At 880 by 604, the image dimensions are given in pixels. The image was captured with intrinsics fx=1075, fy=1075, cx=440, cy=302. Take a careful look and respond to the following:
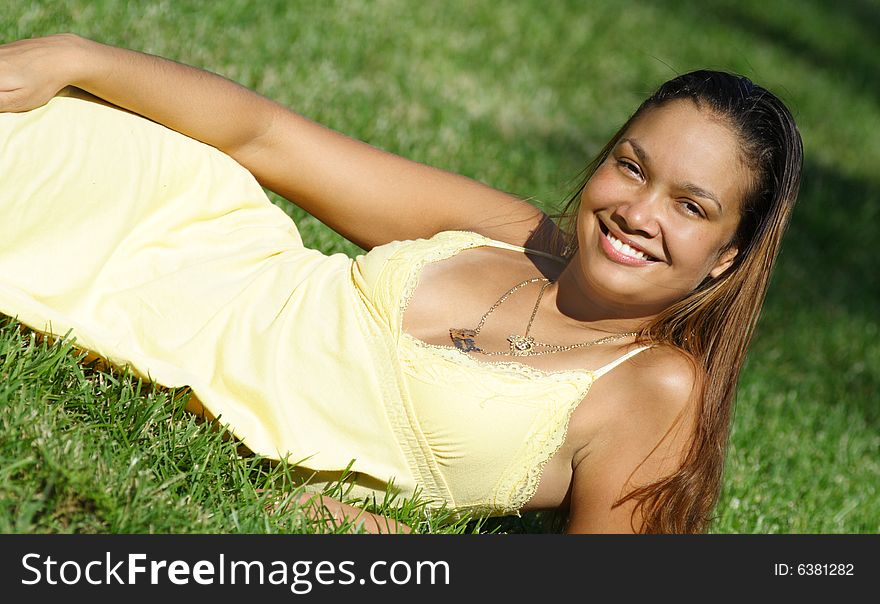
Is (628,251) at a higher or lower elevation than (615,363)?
higher

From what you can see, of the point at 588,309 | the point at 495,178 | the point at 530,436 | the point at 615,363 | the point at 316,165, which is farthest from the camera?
the point at 495,178

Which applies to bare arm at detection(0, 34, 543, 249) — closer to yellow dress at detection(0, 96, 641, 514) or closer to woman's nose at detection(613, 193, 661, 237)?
yellow dress at detection(0, 96, 641, 514)

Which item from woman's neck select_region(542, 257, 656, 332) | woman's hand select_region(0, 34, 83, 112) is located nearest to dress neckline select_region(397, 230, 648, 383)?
woman's neck select_region(542, 257, 656, 332)

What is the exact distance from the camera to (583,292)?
3.41 m

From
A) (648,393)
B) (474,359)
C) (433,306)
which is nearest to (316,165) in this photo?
(433,306)

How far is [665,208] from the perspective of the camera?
3.10 meters

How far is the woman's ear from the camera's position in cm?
323

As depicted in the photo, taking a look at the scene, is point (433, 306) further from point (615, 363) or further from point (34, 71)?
point (34, 71)

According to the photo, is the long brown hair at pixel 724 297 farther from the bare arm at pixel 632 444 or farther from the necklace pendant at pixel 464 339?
the necklace pendant at pixel 464 339

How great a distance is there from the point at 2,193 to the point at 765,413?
3644 mm

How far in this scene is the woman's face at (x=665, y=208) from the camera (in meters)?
3.09

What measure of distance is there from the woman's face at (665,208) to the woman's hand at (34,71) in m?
1.62

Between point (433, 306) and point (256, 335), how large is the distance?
544 mm

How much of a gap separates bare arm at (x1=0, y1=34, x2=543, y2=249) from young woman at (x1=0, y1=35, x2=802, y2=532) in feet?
0.06
